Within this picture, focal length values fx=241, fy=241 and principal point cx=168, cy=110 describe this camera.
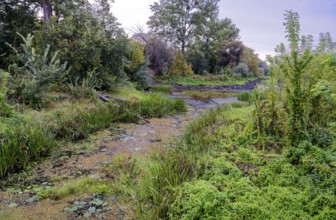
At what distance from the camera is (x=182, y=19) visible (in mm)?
21219

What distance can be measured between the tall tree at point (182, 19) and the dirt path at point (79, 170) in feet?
56.4

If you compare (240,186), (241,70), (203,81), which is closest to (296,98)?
(240,186)

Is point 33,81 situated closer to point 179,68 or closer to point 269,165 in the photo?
point 269,165

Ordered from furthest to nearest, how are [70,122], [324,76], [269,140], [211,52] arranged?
[211,52]
[70,122]
[324,76]
[269,140]

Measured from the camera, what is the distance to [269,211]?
168 cm

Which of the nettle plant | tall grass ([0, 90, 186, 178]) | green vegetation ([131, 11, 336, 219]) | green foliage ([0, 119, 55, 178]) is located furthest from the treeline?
the nettle plant

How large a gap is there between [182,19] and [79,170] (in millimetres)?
20217

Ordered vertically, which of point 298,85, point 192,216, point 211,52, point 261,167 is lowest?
point 192,216

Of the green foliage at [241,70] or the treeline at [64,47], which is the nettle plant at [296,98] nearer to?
the treeline at [64,47]

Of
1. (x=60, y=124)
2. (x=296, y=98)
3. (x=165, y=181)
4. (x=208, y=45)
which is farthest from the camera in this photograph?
(x=208, y=45)

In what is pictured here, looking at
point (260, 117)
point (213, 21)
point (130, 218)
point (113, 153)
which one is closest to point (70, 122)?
point (113, 153)

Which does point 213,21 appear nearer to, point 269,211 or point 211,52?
point 211,52

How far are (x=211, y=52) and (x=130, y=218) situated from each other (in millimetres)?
20414

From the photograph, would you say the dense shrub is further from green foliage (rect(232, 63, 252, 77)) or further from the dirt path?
the dirt path
